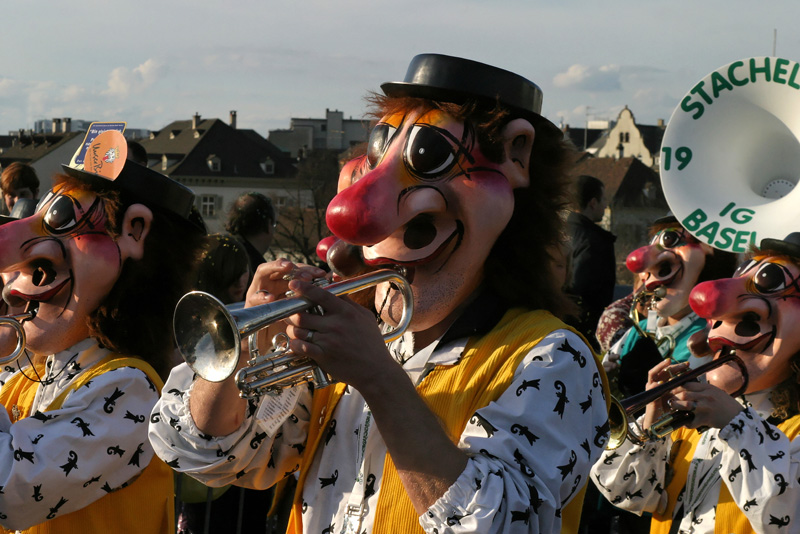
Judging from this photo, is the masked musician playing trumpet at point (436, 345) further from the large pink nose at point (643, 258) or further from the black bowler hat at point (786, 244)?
the large pink nose at point (643, 258)

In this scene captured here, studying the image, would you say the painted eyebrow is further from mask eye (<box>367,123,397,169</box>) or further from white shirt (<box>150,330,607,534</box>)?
white shirt (<box>150,330,607,534</box>)

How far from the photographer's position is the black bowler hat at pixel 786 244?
3656 mm

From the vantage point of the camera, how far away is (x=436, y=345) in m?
2.42

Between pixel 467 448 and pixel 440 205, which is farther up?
pixel 440 205

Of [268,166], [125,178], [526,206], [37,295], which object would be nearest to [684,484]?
[526,206]

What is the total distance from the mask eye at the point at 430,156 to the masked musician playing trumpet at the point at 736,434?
1.40 m

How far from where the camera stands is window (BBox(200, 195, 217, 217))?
52875 millimetres

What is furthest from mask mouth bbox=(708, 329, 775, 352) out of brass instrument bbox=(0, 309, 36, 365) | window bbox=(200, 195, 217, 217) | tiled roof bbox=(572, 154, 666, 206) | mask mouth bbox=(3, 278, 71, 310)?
window bbox=(200, 195, 217, 217)

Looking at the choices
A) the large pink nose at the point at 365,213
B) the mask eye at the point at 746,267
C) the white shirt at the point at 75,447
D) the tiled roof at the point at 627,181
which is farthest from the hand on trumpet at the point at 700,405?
the tiled roof at the point at 627,181

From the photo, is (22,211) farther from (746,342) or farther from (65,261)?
(746,342)

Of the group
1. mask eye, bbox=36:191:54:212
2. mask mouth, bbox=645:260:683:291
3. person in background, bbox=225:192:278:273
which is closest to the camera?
mask eye, bbox=36:191:54:212

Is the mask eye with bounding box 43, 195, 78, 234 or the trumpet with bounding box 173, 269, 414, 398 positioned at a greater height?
the trumpet with bounding box 173, 269, 414, 398

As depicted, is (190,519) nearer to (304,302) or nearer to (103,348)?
(103,348)

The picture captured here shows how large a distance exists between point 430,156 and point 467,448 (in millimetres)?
735
